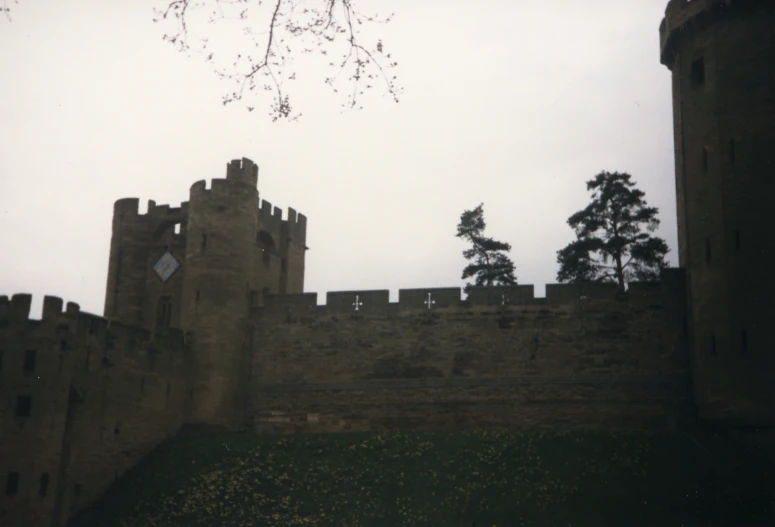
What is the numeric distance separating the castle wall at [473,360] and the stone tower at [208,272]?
118 cm

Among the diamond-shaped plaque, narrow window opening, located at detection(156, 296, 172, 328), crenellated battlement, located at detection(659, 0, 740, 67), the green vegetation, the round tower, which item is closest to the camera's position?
the green vegetation

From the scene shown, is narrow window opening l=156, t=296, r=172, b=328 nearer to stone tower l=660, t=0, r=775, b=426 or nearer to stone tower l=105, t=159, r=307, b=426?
stone tower l=105, t=159, r=307, b=426

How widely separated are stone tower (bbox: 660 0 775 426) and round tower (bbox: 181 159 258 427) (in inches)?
617

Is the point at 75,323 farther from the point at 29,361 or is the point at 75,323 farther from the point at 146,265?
the point at 146,265

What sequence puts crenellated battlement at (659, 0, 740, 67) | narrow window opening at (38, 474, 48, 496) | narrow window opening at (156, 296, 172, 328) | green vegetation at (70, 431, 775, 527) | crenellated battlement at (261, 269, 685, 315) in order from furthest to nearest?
narrow window opening at (156, 296, 172, 328) < crenellated battlement at (261, 269, 685, 315) < crenellated battlement at (659, 0, 740, 67) < narrow window opening at (38, 474, 48, 496) < green vegetation at (70, 431, 775, 527)

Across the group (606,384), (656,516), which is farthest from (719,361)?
(656,516)

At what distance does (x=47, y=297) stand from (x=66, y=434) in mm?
4241

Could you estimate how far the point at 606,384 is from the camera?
110 feet

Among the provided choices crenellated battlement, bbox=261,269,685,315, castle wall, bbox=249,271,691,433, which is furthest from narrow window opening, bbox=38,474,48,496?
crenellated battlement, bbox=261,269,685,315

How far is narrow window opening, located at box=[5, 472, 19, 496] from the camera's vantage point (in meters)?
29.2

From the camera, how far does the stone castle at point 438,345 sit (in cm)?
3048

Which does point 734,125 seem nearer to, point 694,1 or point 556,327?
point 694,1

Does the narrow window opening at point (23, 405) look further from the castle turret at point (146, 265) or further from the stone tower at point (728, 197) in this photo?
the stone tower at point (728, 197)

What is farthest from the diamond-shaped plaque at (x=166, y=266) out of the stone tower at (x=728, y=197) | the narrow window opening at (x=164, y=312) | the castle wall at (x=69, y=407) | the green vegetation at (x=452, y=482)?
the stone tower at (x=728, y=197)
